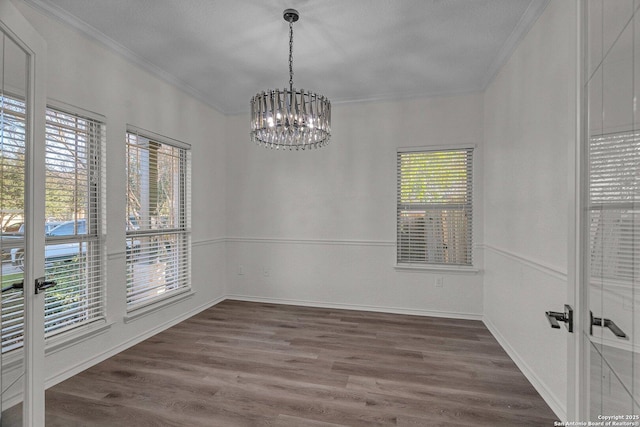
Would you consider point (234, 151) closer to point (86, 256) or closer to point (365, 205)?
point (365, 205)

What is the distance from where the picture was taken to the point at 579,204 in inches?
40.0

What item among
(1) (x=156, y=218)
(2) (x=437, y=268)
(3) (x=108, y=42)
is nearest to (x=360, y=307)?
(2) (x=437, y=268)

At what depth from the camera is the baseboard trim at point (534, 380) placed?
1.91 metres

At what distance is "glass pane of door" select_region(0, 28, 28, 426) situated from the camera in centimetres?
125

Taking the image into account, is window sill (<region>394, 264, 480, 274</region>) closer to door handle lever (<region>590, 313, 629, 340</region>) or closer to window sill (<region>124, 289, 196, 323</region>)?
window sill (<region>124, 289, 196, 323</region>)

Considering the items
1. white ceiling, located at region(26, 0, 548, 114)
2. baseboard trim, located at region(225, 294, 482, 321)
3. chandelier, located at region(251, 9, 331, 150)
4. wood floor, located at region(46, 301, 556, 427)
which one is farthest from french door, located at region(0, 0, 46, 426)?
baseboard trim, located at region(225, 294, 482, 321)

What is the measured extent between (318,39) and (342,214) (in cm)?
211

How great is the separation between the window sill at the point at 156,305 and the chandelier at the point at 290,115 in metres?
2.10

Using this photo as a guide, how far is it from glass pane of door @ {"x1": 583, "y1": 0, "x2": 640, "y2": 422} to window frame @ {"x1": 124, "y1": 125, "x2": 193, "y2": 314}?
3.34m

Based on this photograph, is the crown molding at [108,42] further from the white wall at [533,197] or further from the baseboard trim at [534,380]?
the baseboard trim at [534,380]

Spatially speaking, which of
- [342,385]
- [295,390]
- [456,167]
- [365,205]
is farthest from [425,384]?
[456,167]

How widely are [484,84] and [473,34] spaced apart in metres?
1.06

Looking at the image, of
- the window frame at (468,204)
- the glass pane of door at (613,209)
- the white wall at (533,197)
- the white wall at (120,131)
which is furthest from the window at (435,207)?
the glass pane of door at (613,209)

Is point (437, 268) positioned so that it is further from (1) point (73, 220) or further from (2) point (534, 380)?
(1) point (73, 220)
